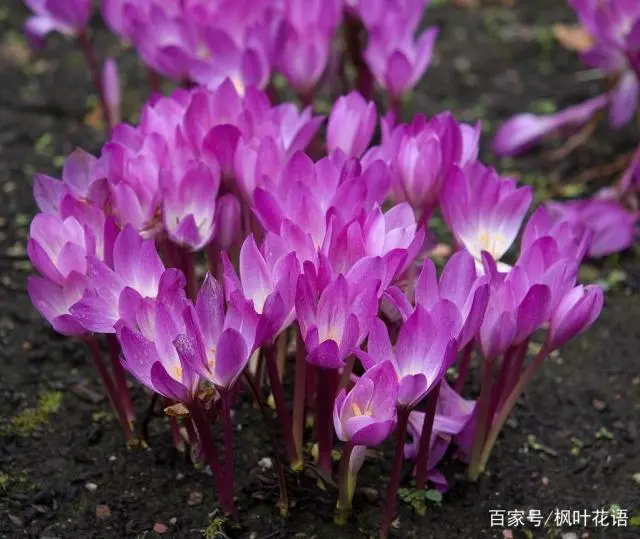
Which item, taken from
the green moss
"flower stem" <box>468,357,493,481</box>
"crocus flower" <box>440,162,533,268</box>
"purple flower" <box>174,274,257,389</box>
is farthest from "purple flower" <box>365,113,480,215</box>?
the green moss

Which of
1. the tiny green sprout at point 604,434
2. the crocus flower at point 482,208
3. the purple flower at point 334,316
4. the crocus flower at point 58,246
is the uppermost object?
the crocus flower at point 482,208

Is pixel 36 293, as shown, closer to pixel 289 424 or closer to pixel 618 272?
pixel 289 424

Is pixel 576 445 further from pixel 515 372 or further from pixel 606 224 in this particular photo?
pixel 606 224

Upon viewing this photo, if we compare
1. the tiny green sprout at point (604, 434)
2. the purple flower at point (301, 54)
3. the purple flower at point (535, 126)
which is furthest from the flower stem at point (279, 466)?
the purple flower at point (535, 126)

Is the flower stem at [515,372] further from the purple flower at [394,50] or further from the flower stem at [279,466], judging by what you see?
the purple flower at [394,50]

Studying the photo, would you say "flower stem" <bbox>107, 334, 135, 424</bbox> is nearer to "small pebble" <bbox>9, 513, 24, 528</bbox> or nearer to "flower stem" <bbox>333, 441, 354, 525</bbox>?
"small pebble" <bbox>9, 513, 24, 528</bbox>

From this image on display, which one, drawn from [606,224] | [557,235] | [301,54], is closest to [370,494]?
[557,235]
